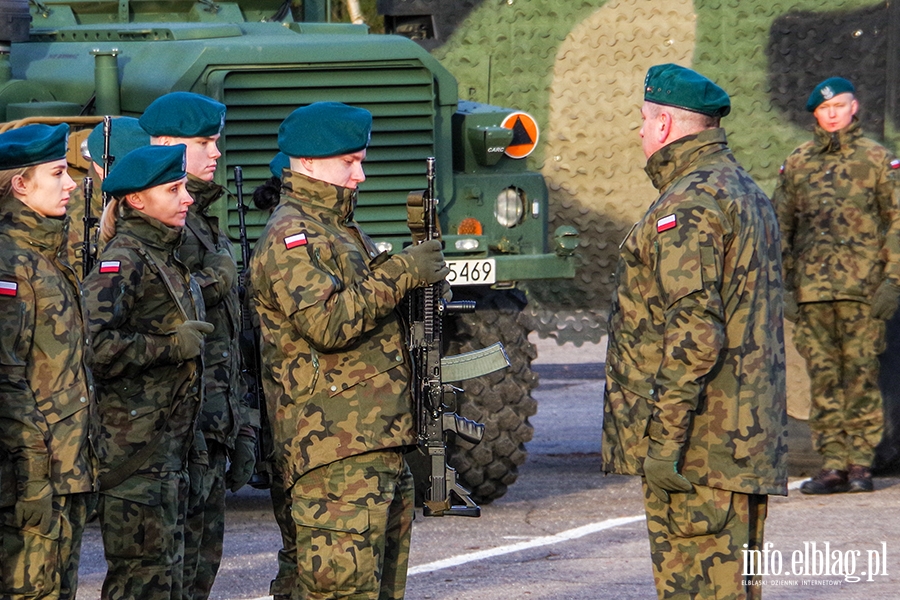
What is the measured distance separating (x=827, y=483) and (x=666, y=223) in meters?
3.93

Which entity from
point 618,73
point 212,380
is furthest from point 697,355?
point 618,73

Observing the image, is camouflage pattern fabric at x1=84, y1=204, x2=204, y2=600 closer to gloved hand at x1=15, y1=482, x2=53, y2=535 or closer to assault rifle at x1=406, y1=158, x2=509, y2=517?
gloved hand at x1=15, y1=482, x2=53, y2=535

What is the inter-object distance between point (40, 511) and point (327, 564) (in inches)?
30.9

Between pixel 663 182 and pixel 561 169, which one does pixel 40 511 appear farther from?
pixel 561 169

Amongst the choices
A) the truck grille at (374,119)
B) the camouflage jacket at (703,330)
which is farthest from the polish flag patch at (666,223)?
the truck grille at (374,119)

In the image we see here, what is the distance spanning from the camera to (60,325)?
415 cm

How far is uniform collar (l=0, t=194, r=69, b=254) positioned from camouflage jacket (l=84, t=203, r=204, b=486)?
37 centimetres

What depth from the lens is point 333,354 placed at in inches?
169

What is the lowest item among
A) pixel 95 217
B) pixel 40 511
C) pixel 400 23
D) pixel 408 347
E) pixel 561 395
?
pixel 561 395

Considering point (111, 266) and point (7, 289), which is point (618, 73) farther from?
point (7, 289)

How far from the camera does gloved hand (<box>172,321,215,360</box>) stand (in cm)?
459

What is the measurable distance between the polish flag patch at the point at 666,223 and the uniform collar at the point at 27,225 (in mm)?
1631

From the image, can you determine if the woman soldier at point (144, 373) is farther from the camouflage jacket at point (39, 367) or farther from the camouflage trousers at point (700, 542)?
the camouflage trousers at point (700, 542)

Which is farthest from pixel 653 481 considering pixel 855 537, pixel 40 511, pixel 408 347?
pixel 855 537
